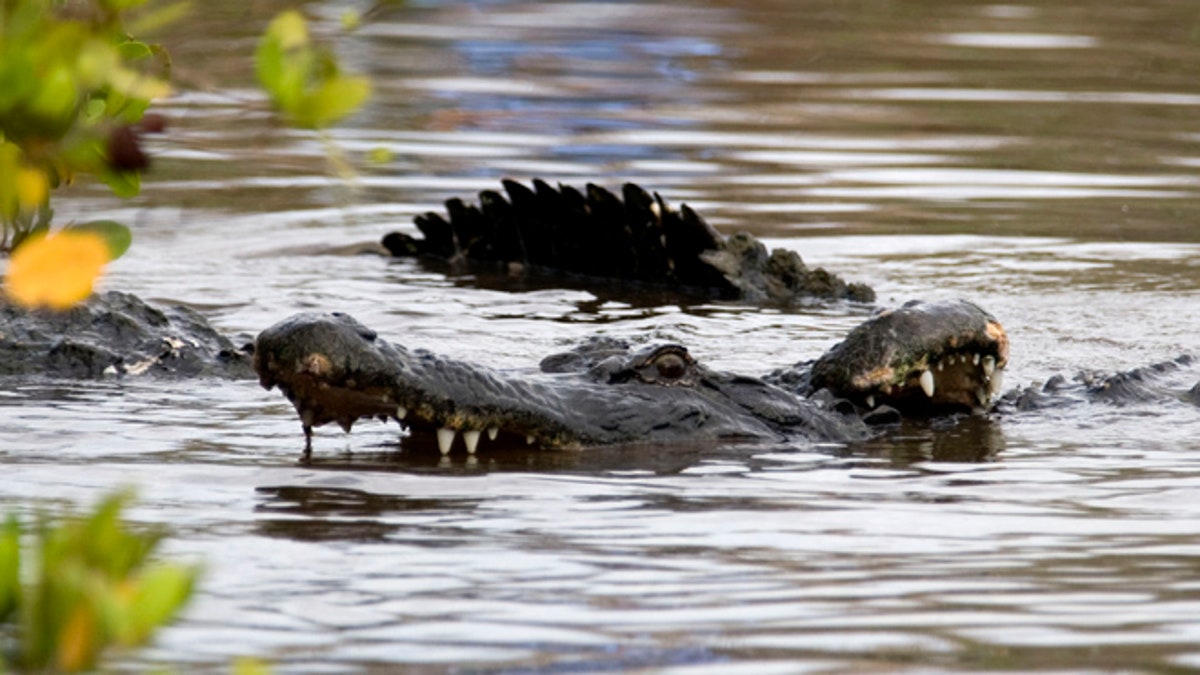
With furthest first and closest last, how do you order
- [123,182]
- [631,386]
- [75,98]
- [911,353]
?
1. [911,353]
2. [631,386]
3. [123,182]
4. [75,98]

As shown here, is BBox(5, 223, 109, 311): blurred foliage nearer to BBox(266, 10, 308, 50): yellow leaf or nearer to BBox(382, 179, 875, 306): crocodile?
BBox(266, 10, 308, 50): yellow leaf

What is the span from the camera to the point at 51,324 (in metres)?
7.11

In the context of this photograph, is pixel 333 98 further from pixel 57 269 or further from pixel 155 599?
pixel 155 599

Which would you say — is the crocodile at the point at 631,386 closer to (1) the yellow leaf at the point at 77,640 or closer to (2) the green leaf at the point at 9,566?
(2) the green leaf at the point at 9,566

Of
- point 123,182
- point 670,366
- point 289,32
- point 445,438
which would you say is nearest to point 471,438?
point 445,438

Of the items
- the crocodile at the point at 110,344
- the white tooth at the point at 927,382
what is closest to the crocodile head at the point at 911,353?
the white tooth at the point at 927,382

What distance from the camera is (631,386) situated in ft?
19.4

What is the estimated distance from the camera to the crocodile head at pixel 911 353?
610 cm

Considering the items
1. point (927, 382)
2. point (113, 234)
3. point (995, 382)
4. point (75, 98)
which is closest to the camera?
point (75, 98)

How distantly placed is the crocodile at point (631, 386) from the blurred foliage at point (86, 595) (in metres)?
2.53

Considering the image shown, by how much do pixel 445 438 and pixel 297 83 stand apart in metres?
2.73

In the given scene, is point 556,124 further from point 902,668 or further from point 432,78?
point 902,668

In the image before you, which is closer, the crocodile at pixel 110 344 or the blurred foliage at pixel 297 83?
the blurred foliage at pixel 297 83

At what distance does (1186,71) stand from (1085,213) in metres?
6.07
